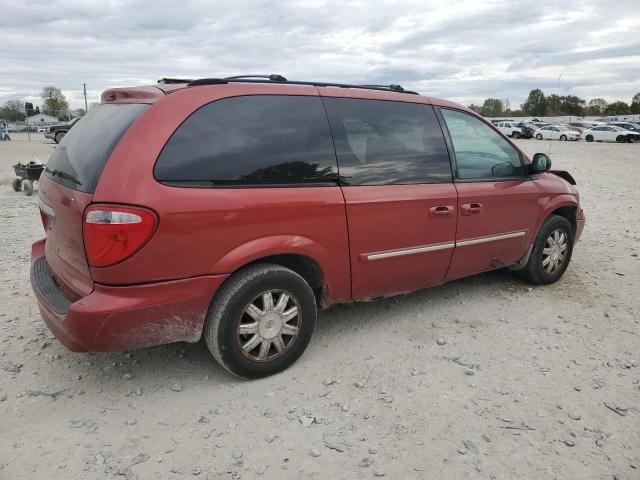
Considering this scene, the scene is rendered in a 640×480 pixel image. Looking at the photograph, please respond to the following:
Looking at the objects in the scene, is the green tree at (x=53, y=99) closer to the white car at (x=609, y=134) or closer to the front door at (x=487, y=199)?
the white car at (x=609, y=134)

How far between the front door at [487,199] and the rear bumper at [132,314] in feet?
6.89

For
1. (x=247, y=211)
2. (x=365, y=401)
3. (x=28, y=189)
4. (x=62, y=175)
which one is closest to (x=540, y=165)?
(x=365, y=401)

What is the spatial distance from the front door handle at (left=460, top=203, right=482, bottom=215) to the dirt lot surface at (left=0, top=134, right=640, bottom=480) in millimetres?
867

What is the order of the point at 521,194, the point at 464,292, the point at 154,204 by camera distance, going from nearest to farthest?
the point at 154,204 < the point at 521,194 < the point at 464,292

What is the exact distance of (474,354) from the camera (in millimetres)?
3516

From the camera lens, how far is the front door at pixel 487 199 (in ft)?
13.1

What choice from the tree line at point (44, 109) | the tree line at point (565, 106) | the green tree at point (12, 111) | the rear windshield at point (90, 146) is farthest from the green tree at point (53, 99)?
the rear windshield at point (90, 146)

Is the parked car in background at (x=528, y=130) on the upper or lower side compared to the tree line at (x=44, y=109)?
lower

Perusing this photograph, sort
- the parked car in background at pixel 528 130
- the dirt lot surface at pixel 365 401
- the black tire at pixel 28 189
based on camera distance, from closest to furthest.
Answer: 1. the dirt lot surface at pixel 365 401
2. the black tire at pixel 28 189
3. the parked car in background at pixel 528 130

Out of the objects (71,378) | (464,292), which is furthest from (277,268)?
(464,292)

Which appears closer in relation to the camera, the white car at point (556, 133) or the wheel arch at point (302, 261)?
the wheel arch at point (302, 261)

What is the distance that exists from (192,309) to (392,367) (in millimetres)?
1377

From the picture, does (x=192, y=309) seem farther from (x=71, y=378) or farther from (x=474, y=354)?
(x=474, y=354)

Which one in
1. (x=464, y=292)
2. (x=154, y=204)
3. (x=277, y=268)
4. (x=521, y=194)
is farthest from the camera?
(x=464, y=292)
